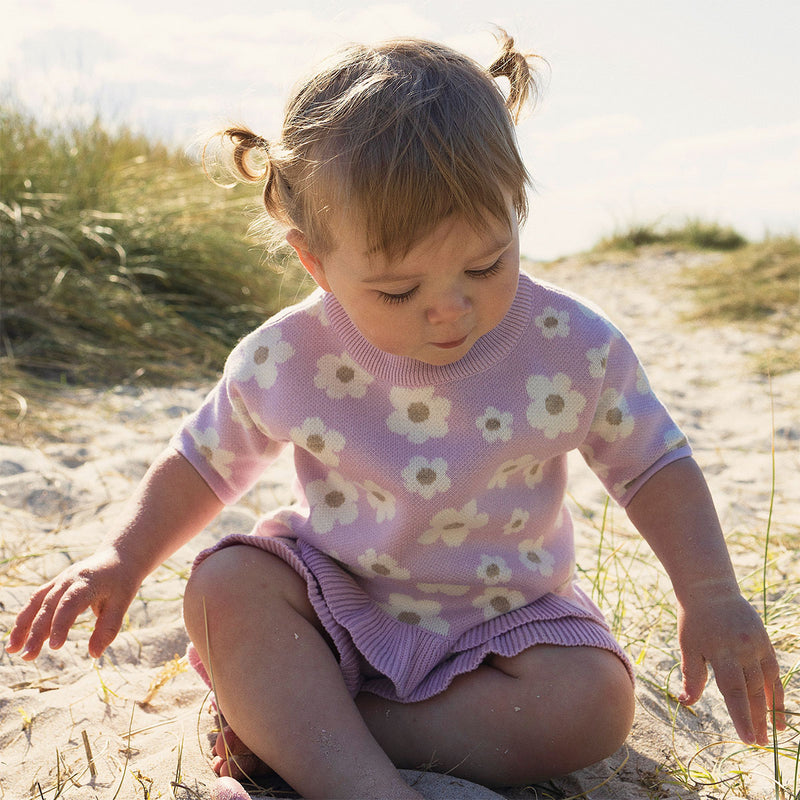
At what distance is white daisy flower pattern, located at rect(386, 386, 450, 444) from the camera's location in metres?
1.53

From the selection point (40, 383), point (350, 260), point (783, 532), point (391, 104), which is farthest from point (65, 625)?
point (40, 383)

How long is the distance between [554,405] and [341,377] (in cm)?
37

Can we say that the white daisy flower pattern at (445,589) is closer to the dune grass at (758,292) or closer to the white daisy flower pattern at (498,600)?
the white daisy flower pattern at (498,600)

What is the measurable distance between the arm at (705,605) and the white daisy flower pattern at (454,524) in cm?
27

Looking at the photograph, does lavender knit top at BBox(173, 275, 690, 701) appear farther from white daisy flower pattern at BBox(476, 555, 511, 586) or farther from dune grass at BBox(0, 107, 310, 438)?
dune grass at BBox(0, 107, 310, 438)

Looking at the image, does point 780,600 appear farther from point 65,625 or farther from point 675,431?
point 65,625

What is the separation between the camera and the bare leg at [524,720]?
4.58 ft

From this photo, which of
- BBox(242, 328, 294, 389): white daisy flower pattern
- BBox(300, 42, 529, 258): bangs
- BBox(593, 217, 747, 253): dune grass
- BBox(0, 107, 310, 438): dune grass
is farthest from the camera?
BBox(593, 217, 747, 253): dune grass

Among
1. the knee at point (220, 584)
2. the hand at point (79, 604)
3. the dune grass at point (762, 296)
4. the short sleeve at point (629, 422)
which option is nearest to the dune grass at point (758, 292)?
the dune grass at point (762, 296)

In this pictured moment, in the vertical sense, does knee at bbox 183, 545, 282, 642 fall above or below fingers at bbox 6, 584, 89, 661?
above

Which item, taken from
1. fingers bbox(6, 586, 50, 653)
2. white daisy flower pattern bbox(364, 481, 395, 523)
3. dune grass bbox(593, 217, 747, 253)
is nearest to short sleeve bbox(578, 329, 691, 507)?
white daisy flower pattern bbox(364, 481, 395, 523)

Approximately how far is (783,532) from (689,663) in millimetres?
1145

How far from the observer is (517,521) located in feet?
5.12

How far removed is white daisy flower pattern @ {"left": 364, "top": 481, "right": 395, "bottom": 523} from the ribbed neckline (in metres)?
0.18
